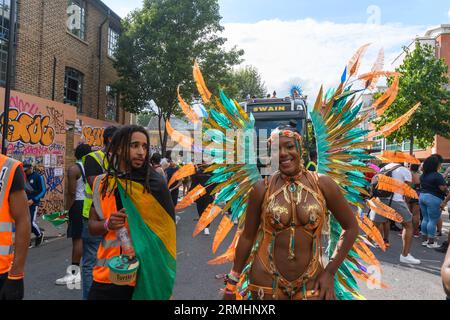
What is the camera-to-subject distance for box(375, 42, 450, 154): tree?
1638 cm

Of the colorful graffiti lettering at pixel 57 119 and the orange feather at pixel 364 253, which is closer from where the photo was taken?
the orange feather at pixel 364 253

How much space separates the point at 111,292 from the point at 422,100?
17.6 m

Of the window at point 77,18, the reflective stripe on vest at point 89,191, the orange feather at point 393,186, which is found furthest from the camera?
the window at point 77,18

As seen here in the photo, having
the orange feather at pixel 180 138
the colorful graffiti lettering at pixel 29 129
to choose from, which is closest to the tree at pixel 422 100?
the colorful graffiti lettering at pixel 29 129

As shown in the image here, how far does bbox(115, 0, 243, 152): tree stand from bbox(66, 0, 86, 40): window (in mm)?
2028

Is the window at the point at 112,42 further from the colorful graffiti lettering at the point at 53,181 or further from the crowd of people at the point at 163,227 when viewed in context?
the crowd of people at the point at 163,227

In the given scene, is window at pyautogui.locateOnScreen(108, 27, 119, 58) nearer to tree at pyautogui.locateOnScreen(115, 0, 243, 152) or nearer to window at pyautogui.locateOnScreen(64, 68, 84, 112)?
tree at pyautogui.locateOnScreen(115, 0, 243, 152)

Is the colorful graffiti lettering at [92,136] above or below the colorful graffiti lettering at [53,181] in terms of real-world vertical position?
above

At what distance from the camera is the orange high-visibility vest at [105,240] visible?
2.45 meters

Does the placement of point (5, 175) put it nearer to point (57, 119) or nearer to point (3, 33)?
point (57, 119)

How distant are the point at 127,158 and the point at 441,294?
14.5ft

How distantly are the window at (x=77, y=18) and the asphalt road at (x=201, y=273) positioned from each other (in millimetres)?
9937

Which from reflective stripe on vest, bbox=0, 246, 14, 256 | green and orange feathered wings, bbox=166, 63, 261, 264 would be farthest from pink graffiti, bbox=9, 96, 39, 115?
reflective stripe on vest, bbox=0, 246, 14, 256
